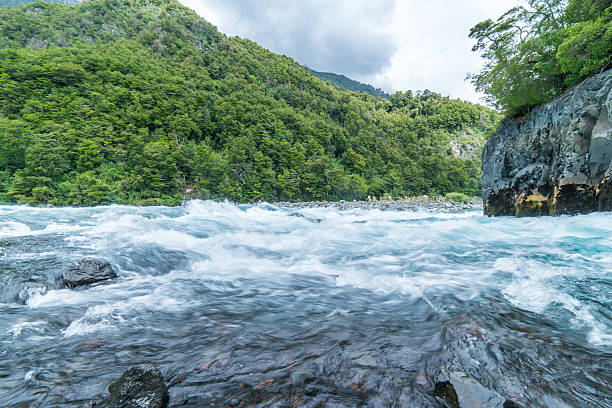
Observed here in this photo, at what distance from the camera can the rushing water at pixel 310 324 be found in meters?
1.84

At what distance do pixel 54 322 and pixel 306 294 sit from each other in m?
3.34

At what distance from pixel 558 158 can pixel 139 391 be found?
15895 millimetres

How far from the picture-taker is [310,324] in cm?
310

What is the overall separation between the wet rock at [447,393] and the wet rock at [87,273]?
537cm

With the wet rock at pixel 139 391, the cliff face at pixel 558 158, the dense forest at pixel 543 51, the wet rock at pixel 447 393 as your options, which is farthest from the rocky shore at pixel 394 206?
the wet rock at pixel 139 391

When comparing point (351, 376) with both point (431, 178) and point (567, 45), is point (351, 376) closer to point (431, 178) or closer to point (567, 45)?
point (567, 45)

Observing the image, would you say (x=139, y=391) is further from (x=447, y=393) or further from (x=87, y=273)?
(x=87, y=273)

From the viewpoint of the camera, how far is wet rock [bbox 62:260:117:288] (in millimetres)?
4195

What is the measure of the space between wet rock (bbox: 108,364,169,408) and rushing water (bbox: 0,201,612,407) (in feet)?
0.58

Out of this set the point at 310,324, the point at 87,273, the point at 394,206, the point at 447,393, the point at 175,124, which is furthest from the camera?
the point at 175,124

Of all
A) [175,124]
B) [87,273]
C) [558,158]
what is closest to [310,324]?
[87,273]

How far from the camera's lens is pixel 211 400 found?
1.74 m

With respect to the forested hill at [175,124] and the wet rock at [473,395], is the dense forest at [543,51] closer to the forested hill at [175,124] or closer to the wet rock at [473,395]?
the wet rock at [473,395]

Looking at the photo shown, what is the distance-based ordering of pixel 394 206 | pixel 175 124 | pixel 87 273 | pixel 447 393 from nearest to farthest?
1. pixel 447 393
2. pixel 87 273
3. pixel 394 206
4. pixel 175 124
